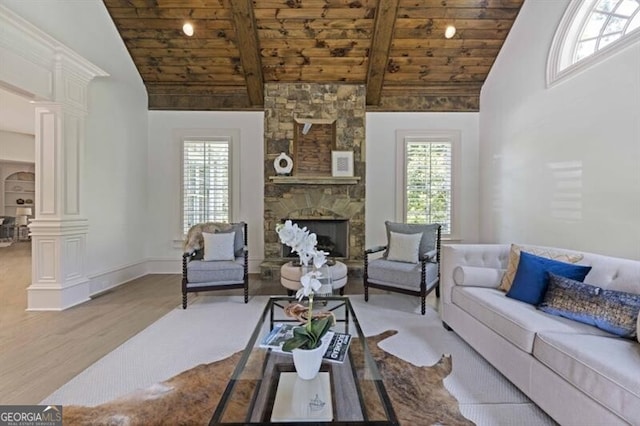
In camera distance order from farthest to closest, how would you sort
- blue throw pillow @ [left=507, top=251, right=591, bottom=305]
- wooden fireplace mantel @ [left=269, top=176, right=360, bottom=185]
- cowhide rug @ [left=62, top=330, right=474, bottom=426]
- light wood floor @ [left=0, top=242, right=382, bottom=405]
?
wooden fireplace mantel @ [left=269, top=176, right=360, bottom=185] → blue throw pillow @ [left=507, top=251, right=591, bottom=305] → light wood floor @ [left=0, top=242, right=382, bottom=405] → cowhide rug @ [left=62, top=330, right=474, bottom=426]

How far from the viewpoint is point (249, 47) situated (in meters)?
4.86

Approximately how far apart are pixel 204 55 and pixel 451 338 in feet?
17.5

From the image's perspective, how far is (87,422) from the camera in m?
1.87

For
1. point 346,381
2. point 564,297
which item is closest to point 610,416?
point 564,297

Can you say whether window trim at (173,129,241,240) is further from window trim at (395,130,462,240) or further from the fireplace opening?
window trim at (395,130,462,240)

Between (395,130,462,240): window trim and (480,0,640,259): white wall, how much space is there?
43 centimetres

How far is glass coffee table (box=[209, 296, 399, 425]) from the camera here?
1417mm

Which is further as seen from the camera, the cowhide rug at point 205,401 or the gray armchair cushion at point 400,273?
the gray armchair cushion at point 400,273

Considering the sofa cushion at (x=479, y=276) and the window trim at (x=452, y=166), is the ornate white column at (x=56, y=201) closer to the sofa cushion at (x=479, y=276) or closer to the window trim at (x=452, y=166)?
the sofa cushion at (x=479, y=276)

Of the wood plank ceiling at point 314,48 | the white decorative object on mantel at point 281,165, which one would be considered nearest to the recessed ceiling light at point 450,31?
the wood plank ceiling at point 314,48

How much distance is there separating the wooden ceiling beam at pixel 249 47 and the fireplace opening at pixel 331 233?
2395mm

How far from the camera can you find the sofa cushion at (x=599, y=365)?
1.48 metres

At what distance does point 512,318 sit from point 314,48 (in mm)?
4626

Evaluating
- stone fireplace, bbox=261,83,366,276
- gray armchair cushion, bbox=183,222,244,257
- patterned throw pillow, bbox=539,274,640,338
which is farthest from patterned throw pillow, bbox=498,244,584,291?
gray armchair cushion, bbox=183,222,244,257
